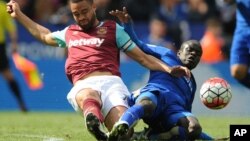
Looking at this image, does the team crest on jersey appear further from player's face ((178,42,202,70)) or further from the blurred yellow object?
the blurred yellow object

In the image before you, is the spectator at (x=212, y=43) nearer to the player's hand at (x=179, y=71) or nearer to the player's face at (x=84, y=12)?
the player's face at (x=84, y=12)

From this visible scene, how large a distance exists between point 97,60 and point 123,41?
39 cm

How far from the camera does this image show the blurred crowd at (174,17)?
741 inches

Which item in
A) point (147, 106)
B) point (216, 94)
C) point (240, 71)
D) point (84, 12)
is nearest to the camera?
point (147, 106)

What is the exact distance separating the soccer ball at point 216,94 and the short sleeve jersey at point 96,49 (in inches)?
50.6

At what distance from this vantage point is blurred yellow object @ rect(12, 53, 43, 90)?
18.0 meters

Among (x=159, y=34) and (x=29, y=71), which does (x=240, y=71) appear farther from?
(x=29, y=71)

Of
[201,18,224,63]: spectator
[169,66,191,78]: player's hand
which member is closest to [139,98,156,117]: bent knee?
[169,66,191,78]: player's hand

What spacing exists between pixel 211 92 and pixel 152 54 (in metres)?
0.94

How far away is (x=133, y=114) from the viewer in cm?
861

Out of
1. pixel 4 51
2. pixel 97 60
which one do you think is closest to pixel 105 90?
pixel 97 60

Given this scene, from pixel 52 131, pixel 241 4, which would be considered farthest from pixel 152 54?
pixel 241 4

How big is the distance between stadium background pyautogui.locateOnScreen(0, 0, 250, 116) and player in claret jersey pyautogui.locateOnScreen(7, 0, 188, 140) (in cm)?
703

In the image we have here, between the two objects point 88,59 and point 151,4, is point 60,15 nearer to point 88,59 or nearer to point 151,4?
point 151,4
